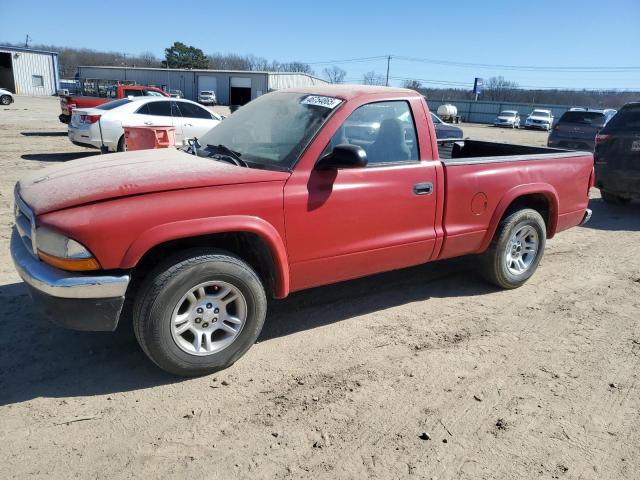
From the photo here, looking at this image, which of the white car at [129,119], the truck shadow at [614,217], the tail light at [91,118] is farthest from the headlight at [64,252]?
the tail light at [91,118]

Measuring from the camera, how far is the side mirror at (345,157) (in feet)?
10.7

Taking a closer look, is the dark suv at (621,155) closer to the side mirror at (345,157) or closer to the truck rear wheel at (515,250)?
the truck rear wheel at (515,250)

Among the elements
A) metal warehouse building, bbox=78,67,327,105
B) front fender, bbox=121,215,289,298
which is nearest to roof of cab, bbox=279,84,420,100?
front fender, bbox=121,215,289,298

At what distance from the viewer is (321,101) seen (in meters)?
3.80

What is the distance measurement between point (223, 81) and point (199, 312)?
63.2 m

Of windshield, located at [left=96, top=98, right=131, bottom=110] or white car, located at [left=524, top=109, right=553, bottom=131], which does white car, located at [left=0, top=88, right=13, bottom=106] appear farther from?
white car, located at [left=524, top=109, right=553, bottom=131]

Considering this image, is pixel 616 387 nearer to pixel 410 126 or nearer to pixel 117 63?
pixel 410 126

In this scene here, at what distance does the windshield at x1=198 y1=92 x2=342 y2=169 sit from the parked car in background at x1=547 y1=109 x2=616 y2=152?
1308cm

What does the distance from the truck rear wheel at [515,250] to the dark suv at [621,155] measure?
4.37 m

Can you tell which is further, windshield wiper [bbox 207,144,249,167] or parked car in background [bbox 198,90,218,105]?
parked car in background [bbox 198,90,218,105]

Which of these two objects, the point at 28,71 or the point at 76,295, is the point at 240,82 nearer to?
the point at 28,71

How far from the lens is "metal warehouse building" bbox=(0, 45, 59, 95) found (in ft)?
173

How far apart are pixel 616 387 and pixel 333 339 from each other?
77.8 inches

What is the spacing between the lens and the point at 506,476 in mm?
2477
